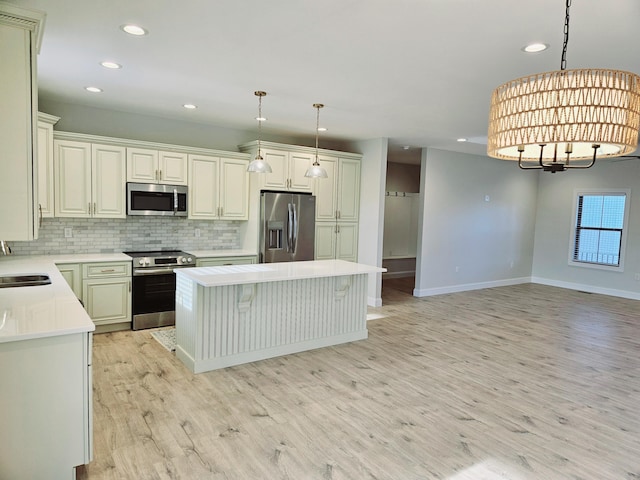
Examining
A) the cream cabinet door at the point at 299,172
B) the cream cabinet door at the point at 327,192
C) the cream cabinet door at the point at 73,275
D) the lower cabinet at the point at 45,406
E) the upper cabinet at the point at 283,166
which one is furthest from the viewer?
the cream cabinet door at the point at 327,192

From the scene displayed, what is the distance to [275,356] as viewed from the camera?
4.16m

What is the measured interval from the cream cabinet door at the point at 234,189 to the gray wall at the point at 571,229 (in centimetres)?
663

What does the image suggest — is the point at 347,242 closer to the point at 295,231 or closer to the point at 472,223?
the point at 295,231

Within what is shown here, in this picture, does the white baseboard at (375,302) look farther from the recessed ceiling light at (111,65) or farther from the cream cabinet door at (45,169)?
the recessed ceiling light at (111,65)

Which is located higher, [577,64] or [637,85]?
[577,64]

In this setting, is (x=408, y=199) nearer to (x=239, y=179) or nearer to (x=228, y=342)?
(x=239, y=179)

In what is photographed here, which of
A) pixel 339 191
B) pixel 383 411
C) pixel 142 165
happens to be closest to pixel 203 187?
pixel 142 165

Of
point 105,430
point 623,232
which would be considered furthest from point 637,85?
point 623,232

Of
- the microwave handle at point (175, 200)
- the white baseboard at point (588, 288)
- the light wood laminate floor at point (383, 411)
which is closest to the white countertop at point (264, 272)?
the light wood laminate floor at point (383, 411)

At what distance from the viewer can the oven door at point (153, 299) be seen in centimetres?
479

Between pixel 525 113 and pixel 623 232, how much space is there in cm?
803

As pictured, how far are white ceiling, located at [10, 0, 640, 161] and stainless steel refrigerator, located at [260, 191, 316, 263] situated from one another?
1363mm

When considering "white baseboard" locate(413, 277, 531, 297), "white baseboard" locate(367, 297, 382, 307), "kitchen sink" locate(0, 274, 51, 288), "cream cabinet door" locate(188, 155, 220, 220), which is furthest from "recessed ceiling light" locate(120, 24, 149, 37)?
"white baseboard" locate(413, 277, 531, 297)

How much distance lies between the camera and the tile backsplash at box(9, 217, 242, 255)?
481 centimetres
